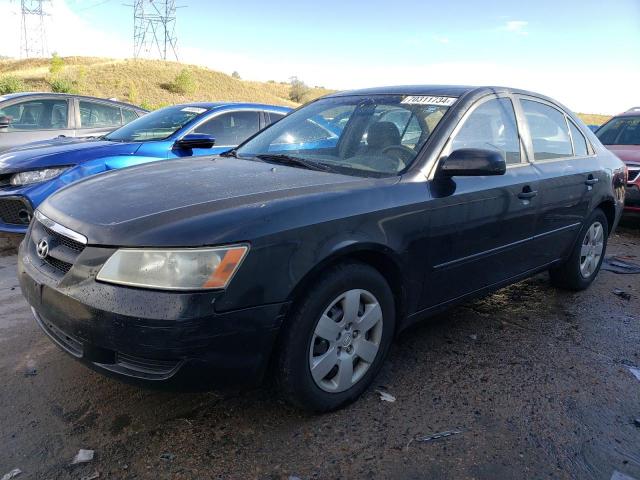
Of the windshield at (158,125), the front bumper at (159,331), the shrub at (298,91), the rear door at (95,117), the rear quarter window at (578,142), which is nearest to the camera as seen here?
the front bumper at (159,331)

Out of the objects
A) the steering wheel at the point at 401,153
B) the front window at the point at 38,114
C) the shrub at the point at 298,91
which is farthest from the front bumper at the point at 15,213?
the shrub at the point at 298,91

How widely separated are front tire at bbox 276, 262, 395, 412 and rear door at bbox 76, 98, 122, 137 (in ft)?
21.2

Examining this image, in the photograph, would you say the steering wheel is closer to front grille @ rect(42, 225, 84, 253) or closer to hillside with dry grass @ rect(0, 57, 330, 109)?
front grille @ rect(42, 225, 84, 253)

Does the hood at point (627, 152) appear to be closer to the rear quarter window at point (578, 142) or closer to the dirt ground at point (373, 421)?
the rear quarter window at point (578, 142)

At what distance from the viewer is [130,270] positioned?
209 centimetres

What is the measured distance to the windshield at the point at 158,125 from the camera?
19.1 ft

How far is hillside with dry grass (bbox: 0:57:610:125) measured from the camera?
139 feet

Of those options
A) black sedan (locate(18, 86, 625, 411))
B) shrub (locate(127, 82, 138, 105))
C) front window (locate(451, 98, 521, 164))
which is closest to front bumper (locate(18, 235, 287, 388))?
black sedan (locate(18, 86, 625, 411))

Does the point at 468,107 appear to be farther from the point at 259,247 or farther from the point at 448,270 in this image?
the point at 259,247

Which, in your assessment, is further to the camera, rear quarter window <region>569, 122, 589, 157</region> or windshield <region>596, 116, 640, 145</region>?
windshield <region>596, 116, 640, 145</region>

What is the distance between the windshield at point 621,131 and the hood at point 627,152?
0.31m

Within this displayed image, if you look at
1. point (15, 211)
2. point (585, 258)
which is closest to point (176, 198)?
point (15, 211)

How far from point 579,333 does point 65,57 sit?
63503 mm

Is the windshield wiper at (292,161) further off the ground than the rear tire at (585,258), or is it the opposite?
the windshield wiper at (292,161)
